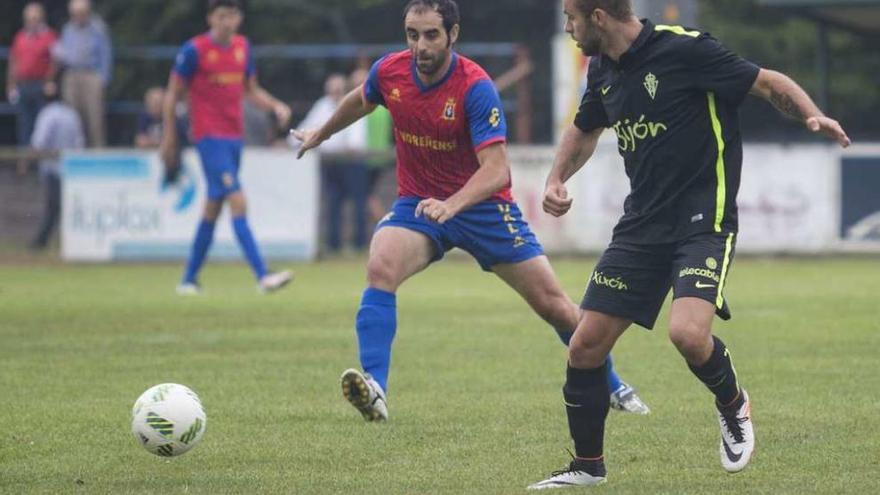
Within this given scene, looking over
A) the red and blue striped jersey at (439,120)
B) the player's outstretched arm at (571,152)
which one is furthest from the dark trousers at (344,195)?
the player's outstretched arm at (571,152)

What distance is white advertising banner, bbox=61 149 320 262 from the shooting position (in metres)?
19.5

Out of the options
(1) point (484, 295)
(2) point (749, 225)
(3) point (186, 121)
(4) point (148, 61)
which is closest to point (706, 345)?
(1) point (484, 295)

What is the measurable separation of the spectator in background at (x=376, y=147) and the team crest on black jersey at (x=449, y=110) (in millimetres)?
12752

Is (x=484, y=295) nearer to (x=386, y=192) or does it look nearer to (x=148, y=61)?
(x=386, y=192)

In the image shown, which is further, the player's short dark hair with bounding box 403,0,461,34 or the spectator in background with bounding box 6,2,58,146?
the spectator in background with bounding box 6,2,58,146

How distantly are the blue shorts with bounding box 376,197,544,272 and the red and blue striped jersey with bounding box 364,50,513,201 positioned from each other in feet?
0.36

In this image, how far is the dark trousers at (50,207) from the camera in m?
20.8

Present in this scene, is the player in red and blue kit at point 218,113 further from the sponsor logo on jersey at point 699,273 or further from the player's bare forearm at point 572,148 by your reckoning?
the sponsor logo on jersey at point 699,273

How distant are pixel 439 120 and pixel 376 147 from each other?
13390mm

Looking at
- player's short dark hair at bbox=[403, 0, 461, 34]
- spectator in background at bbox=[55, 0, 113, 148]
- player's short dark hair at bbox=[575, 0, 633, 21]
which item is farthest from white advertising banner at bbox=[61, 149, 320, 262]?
player's short dark hair at bbox=[575, 0, 633, 21]

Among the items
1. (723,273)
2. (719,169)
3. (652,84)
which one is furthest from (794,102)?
(723,273)

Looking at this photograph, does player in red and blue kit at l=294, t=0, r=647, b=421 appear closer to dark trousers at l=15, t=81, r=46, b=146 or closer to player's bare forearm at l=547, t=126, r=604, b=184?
player's bare forearm at l=547, t=126, r=604, b=184

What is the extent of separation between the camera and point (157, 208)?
1950cm

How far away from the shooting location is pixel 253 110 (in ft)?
69.8
